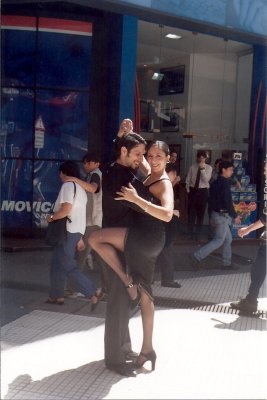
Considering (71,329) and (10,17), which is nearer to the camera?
(71,329)

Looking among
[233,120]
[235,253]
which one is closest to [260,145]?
[233,120]

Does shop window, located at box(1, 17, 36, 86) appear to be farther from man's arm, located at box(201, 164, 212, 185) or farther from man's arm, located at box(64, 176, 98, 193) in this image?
man's arm, located at box(64, 176, 98, 193)

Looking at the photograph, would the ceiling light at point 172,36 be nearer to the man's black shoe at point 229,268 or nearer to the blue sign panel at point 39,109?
the blue sign panel at point 39,109

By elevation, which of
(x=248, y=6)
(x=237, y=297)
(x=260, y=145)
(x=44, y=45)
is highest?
(x=248, y=6)

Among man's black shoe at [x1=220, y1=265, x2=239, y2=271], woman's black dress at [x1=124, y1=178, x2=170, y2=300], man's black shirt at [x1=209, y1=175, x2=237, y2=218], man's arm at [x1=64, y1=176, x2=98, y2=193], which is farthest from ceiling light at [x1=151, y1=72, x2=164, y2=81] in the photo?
woman's black dress at [x1=124, y1=178, x2=170, y2=300]

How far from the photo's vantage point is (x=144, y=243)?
4105 mm

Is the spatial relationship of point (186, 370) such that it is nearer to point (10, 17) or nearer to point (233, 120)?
point (10, 17)

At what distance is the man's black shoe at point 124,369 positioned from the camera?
406 cm

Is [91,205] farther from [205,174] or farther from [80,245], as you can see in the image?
[205,174]

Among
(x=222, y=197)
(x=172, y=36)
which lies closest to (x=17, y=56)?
(x=172, y=36)

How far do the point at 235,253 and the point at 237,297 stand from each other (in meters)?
3.08

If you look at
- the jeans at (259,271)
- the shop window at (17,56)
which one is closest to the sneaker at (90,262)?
the jeans at (259,271)

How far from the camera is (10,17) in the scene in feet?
31.9

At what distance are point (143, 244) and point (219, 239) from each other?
13.6 feet
